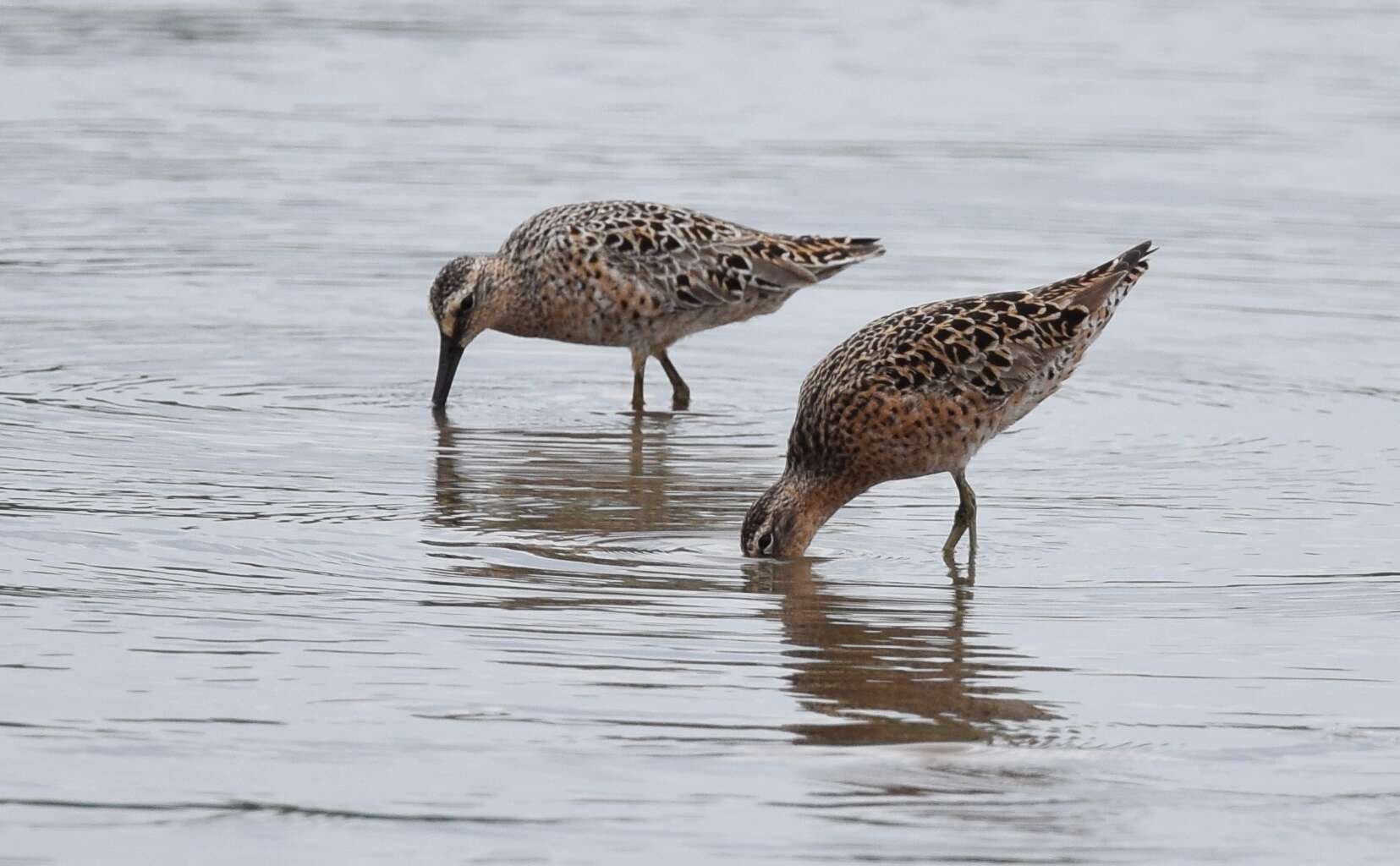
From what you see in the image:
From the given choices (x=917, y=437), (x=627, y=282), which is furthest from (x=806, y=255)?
(x=917, y=437)

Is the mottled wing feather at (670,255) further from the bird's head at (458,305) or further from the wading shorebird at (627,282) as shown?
the bird's head at (458,305)

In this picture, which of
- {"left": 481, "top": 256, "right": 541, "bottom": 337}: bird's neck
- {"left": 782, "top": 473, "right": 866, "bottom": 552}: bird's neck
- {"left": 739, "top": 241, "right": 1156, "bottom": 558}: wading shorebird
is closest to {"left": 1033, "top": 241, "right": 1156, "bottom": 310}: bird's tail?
{"left": 739, "top": 241, "right": 1156, "bottom": 558}: wading shorebird

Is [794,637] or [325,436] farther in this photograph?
[325,436]

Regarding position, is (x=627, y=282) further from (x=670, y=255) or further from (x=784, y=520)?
(x=784, y=520)

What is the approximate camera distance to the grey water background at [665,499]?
16.7 ft

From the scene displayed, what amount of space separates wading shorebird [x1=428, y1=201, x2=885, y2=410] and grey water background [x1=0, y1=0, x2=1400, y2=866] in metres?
0.31

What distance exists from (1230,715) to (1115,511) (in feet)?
8.10

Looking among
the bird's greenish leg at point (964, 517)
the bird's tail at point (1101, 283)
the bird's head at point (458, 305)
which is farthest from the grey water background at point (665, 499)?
the bird's tail at point (1101, 283)

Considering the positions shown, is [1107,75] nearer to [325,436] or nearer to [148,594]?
[325,436]

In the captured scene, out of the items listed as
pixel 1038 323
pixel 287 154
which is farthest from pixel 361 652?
pixel 287 154

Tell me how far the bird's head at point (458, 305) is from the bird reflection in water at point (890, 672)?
3523 mm

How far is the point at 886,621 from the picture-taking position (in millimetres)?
6734

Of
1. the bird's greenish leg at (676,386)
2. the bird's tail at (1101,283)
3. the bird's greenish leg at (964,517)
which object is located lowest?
the bird's greenish leg at (676,386)

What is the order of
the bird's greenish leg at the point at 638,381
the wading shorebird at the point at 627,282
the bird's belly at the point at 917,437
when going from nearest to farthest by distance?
the bird's belly at the point at 917,437, the bird's greenish leg at the point at 638,381, the wading shorebird at the point at 627,282
